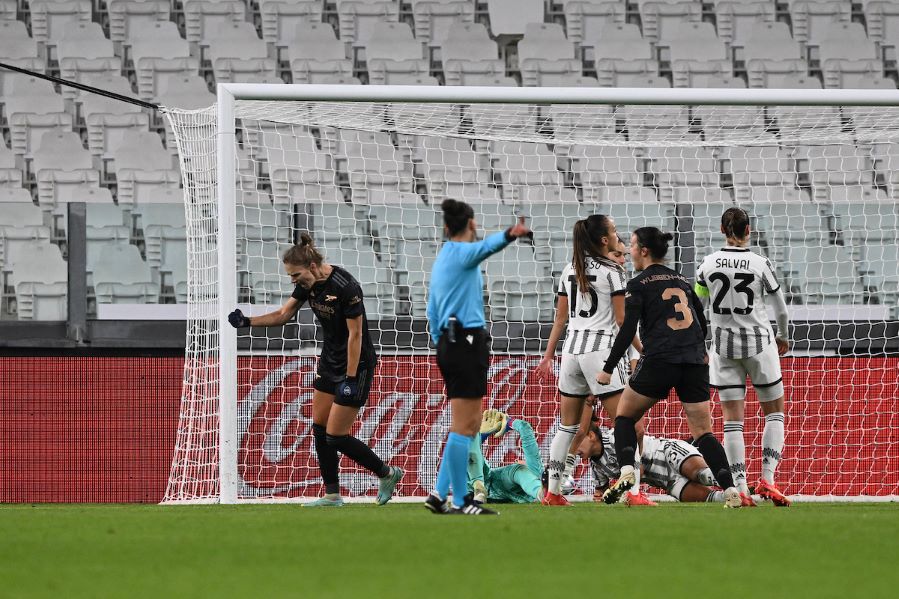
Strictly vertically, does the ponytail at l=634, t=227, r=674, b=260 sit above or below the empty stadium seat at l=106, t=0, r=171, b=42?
below

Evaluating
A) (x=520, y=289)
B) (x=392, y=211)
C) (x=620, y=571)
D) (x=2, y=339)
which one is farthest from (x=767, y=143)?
(x=620, y=571)

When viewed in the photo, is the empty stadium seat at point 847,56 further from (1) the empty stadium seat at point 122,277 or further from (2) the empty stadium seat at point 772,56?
(1) the empty stadium seat at point 122,277

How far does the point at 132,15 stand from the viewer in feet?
59.4

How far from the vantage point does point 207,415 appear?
8.97 m

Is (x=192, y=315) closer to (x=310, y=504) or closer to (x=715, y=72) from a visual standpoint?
(x=310, y=504)

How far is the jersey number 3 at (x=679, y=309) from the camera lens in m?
6.81

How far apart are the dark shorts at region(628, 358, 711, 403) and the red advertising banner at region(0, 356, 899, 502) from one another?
3612mm

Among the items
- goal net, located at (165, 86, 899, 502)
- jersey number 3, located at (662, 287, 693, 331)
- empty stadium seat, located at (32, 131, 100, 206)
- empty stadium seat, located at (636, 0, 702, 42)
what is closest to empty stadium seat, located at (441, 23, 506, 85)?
empty stadium seat, located at (636, 0, 702, 42)

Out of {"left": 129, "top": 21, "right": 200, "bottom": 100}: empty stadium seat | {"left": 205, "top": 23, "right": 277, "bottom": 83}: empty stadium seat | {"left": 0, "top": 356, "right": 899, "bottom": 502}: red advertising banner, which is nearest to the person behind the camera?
{"left": 0, "top": 356, "right": 899, "bottom": 502}: red advertising banner

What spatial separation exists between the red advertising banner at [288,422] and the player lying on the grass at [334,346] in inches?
102

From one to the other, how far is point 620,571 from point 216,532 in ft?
6.74

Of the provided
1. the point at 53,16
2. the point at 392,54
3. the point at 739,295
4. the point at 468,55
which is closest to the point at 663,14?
the point at 468,55

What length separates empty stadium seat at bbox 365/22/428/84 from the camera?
1730 centimetres

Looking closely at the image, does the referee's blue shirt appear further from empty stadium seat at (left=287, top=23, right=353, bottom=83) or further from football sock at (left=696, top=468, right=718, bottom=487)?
empty stadium seat at (left=287, top=23, right=353, bottom=83)
